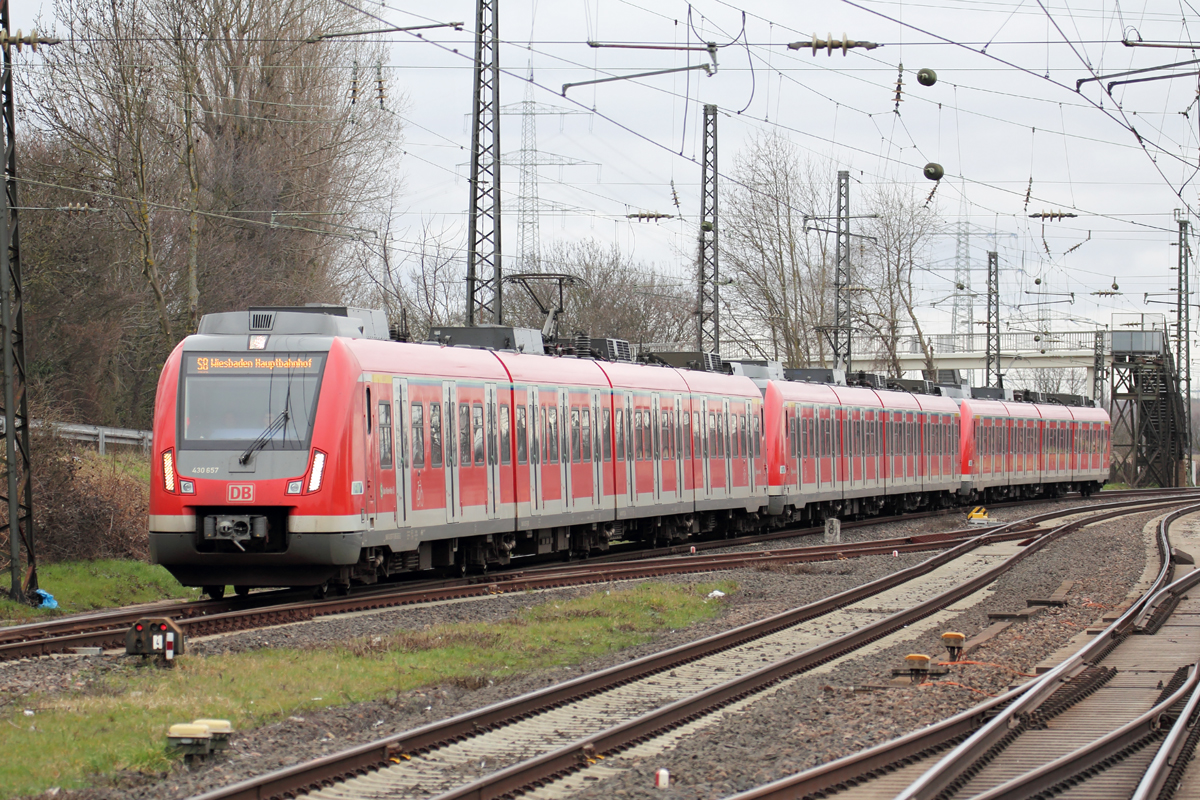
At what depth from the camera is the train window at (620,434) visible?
81.9ft

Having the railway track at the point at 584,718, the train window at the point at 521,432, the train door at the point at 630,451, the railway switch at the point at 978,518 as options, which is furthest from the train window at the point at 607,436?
the railway switch at the point at 978,518

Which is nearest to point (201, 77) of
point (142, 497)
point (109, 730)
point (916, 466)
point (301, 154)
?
point (301, 154)

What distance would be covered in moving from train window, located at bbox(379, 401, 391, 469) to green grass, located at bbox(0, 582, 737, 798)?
258 centimetres

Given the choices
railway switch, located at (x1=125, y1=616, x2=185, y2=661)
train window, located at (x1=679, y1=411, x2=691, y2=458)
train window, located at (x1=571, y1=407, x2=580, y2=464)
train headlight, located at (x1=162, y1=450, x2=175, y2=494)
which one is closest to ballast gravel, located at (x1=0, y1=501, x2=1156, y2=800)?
railway switch, located at (x1=125, y1=616, x2=185, y2=661)

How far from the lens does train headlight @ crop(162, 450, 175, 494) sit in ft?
53.1

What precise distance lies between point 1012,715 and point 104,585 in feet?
45.6

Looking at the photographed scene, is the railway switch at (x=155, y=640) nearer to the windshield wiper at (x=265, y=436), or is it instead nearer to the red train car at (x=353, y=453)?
the red train car at (x=353, y=453)

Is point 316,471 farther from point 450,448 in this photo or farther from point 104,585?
point 104,585

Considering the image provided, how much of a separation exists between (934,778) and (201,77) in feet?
111

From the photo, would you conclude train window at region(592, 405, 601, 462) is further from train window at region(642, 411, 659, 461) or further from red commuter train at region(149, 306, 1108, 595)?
train window at region(642, 411, 659, 461)

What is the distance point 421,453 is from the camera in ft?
60.3

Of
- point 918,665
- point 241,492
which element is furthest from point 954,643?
point 241,492

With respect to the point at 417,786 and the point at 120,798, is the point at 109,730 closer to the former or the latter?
the point at 120,798

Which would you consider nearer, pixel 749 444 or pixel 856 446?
pixel 749 444
